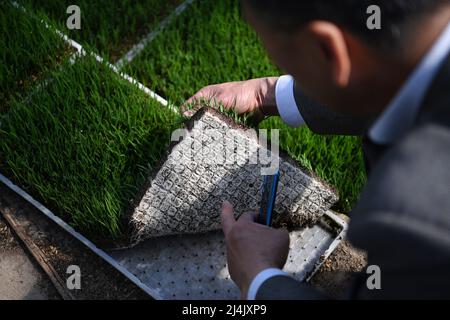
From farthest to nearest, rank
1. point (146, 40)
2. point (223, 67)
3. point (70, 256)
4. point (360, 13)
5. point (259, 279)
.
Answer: point (146, 40)
point (223, 67)
point (70, 256)
point (259, 279)
point (360, 13)

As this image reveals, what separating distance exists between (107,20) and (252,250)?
1644 millimetres

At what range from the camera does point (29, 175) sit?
97.6 inches

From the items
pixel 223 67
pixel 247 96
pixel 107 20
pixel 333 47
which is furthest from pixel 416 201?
pixel 107 20

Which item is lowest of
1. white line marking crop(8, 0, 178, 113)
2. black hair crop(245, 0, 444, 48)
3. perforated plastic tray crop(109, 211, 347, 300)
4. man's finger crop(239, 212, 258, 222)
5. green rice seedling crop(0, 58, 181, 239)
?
perforated plastic tray crop(109, 211, 347, 300)

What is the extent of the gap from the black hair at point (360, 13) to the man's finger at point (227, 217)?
105 centimetres

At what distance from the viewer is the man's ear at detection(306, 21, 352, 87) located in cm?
118

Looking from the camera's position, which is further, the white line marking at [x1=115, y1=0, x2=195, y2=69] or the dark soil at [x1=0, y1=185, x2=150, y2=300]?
the white line marking at [x1=115, y1=0, x2=195, y2=69]

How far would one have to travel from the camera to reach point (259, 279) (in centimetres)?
185

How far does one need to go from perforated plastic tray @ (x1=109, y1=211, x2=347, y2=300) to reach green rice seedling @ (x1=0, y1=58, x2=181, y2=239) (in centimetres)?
16

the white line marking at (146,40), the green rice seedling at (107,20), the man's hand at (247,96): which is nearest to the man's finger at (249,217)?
the man's hand at (247,96)

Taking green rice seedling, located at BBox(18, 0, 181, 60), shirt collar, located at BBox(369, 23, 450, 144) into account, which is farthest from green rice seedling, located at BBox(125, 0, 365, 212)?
shirt collar, located at BBox(369, 23, 450, 144)

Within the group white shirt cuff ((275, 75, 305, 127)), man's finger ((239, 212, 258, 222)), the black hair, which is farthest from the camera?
white shirt cuff ((275, 75, 305, 127))

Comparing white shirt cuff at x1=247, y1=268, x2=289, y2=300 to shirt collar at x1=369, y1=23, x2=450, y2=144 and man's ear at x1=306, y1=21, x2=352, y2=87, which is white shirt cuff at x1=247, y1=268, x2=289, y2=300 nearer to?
shirt collar at x1=369, y1=23, x2=450, y2=144

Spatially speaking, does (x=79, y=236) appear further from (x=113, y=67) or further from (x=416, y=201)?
(x=416, y=201)
